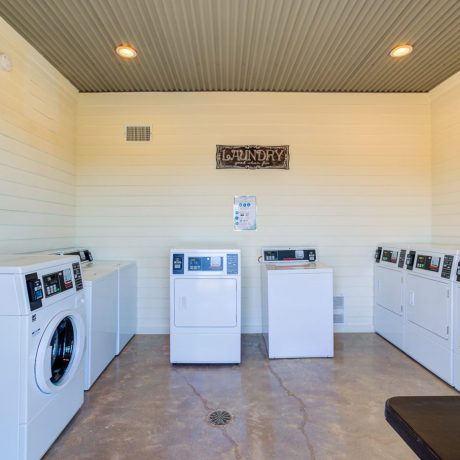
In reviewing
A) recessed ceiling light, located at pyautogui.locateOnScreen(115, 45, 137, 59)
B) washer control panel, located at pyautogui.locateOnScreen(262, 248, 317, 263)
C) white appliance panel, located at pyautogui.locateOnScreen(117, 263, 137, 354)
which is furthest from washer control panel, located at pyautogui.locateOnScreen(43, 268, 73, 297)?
washer control panel, located at pyautogui.locateOnScreen(262, 248, 317, 263)

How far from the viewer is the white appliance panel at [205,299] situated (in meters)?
3.06

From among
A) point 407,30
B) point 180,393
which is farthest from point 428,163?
point 180,393

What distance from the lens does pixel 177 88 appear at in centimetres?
391

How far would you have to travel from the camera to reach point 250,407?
2387mm

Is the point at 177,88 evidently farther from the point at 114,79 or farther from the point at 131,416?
the point at 131,416

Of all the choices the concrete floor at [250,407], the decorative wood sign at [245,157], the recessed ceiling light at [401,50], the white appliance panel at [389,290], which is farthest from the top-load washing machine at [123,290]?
A: the recessed ceiling light at [401,50]

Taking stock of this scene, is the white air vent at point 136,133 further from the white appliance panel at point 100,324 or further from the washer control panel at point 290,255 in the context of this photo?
the washer control panel at point 290,255

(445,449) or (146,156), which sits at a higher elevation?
(146,156)

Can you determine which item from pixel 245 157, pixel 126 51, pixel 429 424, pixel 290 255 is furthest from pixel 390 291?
pixel 126 51

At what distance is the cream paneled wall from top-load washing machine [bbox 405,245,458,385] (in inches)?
35.4

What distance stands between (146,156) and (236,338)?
100 inches

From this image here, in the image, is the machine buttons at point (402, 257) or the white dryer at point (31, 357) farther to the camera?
the machine buttons at point (402, 257)

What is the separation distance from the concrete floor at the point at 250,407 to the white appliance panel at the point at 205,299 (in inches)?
20.7

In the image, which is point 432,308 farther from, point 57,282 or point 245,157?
point 57,282
